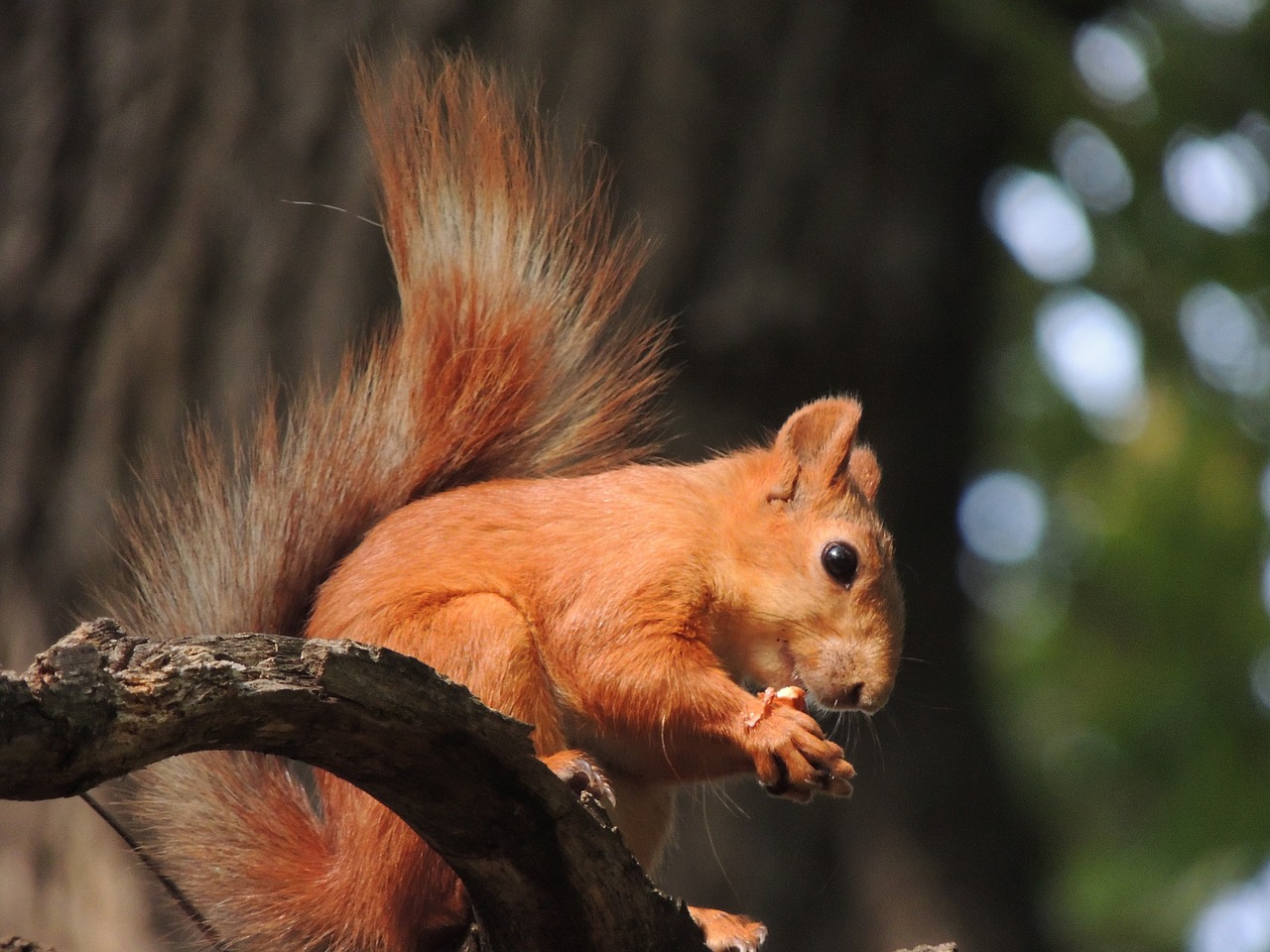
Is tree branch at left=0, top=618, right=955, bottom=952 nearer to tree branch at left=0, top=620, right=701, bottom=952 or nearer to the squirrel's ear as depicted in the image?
tree branch at left=0, top=620, right=701, bottom=952

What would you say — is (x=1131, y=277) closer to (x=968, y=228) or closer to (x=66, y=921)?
(x=968, y=228)

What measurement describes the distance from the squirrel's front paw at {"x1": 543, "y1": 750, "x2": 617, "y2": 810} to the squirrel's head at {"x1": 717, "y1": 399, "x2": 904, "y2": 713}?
54cm

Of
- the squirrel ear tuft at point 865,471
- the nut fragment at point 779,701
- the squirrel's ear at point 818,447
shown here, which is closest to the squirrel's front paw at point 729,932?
the nut fragment at point 779,701

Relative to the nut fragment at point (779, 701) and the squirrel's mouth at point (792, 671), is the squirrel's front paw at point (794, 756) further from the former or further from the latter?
the squirrel's mouth at point (792, 671)

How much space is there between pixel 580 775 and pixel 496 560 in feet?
1.69

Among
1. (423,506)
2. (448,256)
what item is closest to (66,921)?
(423,506)

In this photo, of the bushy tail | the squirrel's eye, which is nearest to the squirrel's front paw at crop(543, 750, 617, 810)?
the bushy tail

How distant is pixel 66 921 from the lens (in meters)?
3.20

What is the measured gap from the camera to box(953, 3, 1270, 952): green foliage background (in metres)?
5.19

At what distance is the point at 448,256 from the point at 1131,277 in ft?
12.9

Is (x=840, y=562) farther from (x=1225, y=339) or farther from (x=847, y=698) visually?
(x=1225, y=339)

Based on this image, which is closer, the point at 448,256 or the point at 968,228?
the point at 448,256

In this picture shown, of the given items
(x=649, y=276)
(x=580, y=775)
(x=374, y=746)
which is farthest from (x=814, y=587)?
(x=649, y=276)

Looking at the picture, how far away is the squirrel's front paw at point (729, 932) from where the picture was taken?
2152 millimetres
